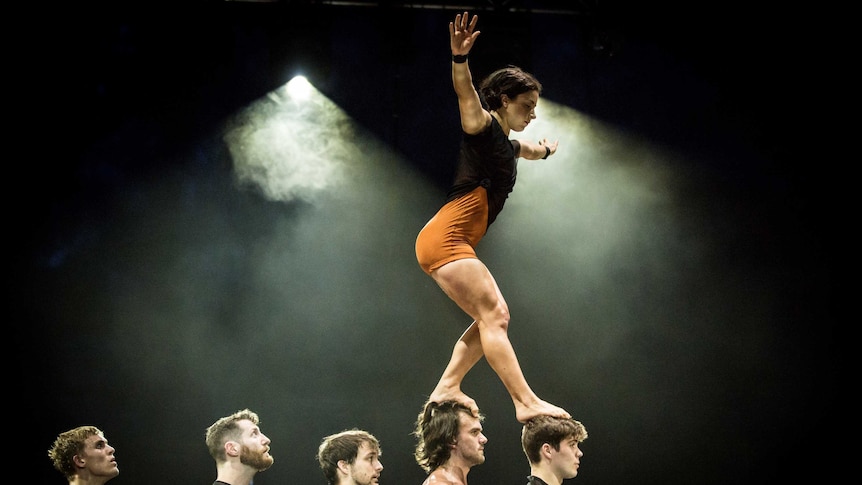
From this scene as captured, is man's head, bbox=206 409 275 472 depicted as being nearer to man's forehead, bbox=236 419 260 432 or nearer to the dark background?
man's forehead, bbox=236 419 260 432

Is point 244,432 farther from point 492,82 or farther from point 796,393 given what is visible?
point 796,393

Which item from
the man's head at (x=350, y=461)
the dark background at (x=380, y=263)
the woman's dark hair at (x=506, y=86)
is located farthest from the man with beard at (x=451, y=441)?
the dark background at (x=380, y=263)

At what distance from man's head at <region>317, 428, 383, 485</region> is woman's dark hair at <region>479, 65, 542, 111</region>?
1855 millimetres

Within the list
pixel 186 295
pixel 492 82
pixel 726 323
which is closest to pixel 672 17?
pixel 726 323

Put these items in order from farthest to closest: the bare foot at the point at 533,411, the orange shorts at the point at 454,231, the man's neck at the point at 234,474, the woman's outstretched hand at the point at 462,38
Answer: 1. the man's neck at the point at 234,474
2. the orange shorts at the point at 454,231
3. the bare foot at the point at 533,411
4. the woman's outstretched hand at the point at 462,38

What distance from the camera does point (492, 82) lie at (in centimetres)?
372

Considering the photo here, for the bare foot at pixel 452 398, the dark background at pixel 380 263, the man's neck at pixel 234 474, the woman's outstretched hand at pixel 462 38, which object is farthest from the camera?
the dark background at pixel 380 263

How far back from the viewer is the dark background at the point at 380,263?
21.0 ft

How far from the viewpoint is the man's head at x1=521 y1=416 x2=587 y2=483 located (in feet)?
12.1

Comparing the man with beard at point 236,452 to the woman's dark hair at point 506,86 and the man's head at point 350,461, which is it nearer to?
the man's head at point 350,461

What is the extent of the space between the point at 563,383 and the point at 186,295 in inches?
124

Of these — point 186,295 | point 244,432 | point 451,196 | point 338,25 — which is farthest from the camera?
point 338,25

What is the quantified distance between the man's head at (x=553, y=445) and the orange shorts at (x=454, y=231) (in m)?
0.85

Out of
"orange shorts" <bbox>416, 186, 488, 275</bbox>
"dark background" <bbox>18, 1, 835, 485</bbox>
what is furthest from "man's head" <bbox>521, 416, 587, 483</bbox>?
"dark background" <bbox>18, 1, 835, 485</bbox>
